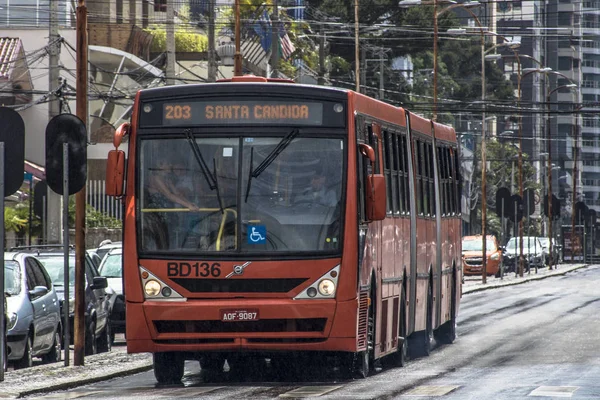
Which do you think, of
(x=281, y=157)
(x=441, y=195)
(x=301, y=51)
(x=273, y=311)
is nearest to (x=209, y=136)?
(x=281, y=157)

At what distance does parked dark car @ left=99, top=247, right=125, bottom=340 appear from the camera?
1128 inches

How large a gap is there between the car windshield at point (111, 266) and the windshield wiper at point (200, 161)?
13.7m

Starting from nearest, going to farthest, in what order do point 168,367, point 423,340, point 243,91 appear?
point 243,91 < point 168,367 < point 423,340

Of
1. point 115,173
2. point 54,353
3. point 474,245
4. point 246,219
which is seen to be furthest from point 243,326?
point 474,245

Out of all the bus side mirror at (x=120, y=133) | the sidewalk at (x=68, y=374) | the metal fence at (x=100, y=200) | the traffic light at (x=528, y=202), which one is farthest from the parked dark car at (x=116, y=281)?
the traffic light at (x=528, y=202)

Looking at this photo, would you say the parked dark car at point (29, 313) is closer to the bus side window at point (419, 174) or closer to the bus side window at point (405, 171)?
the bus side window at point (405, 171)

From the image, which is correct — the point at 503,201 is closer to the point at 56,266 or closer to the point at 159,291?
the point at 56,266

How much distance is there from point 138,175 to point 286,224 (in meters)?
1.56

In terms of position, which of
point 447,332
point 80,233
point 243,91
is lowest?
point 447,332

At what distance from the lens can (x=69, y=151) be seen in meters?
20.2

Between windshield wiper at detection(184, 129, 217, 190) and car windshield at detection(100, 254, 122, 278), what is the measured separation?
13.7m

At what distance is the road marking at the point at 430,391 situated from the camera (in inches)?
594

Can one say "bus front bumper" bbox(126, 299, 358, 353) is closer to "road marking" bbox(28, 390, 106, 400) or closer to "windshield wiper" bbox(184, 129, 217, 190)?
"road marking" bbox(28, 390, 106, 400)

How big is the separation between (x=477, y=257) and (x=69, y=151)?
4809 cm
